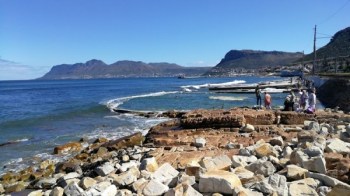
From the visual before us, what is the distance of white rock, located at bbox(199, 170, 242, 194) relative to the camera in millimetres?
6785

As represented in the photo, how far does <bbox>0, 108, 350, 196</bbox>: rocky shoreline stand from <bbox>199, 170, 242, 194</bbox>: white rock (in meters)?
0.02

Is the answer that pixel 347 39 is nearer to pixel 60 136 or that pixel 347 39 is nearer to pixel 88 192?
pixel 60 136

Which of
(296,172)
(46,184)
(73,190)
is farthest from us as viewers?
(46,184)

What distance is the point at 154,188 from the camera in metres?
7.45

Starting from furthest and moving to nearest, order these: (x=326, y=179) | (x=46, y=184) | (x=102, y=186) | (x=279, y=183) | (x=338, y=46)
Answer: (x=338, y=46) → (x=46, y=184) → (x=102, y=186) → (x=326, y=179) → (x=279, y=183)

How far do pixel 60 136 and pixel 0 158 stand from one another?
227 inches

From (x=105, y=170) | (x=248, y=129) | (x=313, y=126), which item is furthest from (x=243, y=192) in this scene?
(x=313, y=126)

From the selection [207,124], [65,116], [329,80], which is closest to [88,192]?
[207,124]

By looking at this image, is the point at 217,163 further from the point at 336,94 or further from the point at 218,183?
the point at 336,94

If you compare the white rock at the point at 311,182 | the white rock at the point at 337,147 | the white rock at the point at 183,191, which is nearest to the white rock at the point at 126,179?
the white rock at the point at 183,191

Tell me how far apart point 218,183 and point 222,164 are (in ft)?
5.12

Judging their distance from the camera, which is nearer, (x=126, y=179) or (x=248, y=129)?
(x=126, y=179)

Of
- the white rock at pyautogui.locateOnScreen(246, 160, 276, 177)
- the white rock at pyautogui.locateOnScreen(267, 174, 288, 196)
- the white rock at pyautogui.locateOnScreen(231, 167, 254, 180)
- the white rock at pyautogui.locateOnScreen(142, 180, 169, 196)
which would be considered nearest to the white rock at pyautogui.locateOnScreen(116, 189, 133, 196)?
the white rock at pyautogui.locateOnScreen(142, 180, 169, 196)

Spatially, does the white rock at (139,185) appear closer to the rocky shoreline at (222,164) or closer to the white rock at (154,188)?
the rocky shoreline at (222,164)
